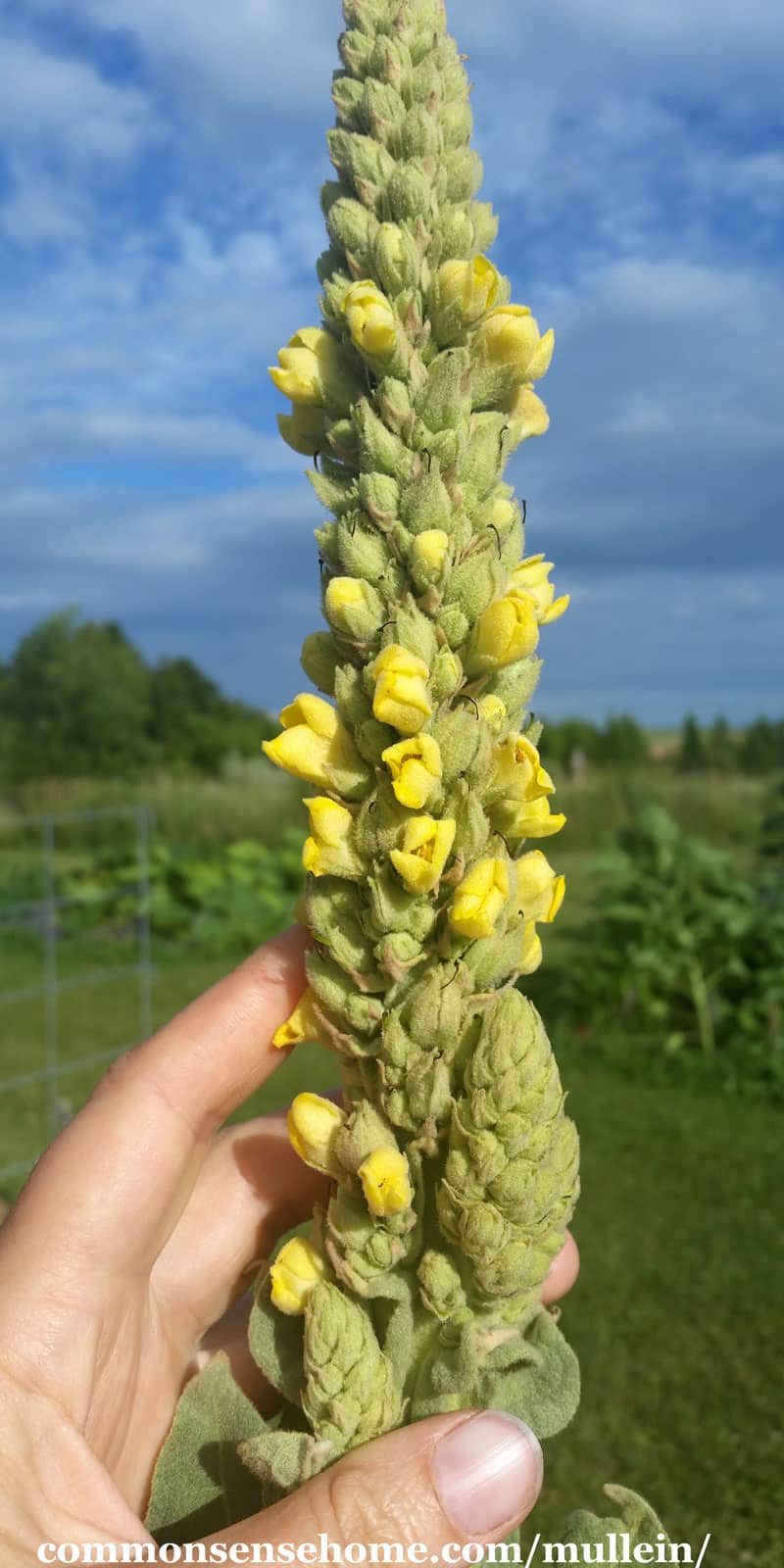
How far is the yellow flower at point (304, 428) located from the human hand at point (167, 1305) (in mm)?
787

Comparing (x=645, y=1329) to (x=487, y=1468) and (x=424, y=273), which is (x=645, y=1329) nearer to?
(x=487, y=1468)

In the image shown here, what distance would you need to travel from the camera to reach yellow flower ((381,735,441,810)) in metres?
1.30

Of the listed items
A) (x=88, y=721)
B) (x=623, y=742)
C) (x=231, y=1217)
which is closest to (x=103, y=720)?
(x=88, y=721)

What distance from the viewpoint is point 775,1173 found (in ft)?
21.1

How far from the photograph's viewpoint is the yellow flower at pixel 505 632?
1.36m

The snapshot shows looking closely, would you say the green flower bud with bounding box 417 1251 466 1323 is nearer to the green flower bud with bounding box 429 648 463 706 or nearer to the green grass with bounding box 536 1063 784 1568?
the green flower bud with bounding box 429 648 463 706

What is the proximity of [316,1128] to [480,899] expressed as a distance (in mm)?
387

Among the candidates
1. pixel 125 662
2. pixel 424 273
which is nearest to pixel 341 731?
pixel 424 273

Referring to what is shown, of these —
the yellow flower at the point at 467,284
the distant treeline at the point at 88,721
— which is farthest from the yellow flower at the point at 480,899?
the distant treeline at the point at 88,721

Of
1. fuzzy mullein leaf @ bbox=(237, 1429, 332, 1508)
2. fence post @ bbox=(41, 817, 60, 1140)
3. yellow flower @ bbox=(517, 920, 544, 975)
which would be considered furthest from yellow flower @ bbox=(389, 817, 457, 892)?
fence post @ bbox=(41, 817, 60, 1140)

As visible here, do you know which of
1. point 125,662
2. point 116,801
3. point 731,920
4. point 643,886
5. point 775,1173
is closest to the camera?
point 775,1173

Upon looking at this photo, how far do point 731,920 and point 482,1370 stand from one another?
651 cm

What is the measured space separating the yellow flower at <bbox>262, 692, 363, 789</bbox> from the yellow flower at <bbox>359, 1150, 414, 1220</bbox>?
0.46 metres

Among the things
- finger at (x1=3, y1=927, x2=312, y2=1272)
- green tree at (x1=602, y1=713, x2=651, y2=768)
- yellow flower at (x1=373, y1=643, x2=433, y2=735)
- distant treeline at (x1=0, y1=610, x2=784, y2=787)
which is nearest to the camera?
yellow flower at (x1=373, y1=643, x2=433, y2=735)
